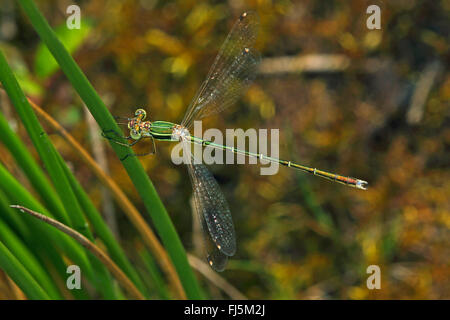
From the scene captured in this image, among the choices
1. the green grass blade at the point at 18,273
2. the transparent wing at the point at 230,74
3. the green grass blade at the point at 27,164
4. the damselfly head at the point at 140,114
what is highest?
the transparent wing at the point at 230,74

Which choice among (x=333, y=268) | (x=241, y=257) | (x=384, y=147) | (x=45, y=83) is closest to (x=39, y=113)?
(x=45, y=83)

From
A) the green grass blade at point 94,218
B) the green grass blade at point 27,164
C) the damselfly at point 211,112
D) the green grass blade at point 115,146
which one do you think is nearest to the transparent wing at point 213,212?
the damselfly at point 211,112

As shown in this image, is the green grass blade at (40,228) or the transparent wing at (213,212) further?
the transparent wing at (213,212)

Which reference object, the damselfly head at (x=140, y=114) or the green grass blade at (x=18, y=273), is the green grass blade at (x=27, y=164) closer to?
the green grass blade at (x=18, y=273)

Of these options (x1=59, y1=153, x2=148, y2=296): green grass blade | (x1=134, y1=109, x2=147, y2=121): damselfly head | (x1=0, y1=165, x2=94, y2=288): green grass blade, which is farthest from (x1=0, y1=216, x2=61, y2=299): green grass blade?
(x1=134, y1=109, x2=147, y2=121): damselfly head

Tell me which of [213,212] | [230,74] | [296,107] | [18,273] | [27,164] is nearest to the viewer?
[18,273]

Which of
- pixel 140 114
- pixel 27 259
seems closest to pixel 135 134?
pixel 140 114

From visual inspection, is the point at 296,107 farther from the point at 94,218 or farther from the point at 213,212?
the point at 94,218
